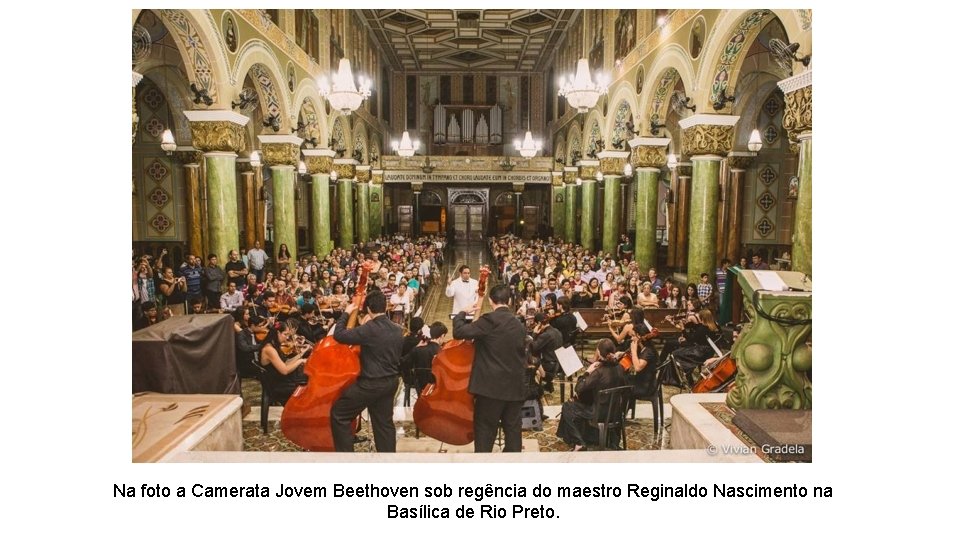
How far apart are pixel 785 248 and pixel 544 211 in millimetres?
14881

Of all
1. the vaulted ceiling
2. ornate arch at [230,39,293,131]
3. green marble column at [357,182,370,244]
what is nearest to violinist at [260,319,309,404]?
ornate arch at [230,39,293,131]

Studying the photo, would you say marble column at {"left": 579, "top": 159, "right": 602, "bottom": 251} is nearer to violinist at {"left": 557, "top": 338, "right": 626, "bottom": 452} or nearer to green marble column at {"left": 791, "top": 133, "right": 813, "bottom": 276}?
green marble column at {"left": 791, "top": 133, "right": 813, "bottom": 276}

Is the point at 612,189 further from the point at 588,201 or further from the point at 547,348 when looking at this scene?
the point at 547,348

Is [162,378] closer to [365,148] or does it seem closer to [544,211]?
[365,148]

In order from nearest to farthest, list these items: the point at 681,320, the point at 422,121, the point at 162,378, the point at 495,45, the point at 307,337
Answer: the point at 162,378 → the point at 307,337 → the point at 681,320 → the point at 495,45 → the point at 422,121

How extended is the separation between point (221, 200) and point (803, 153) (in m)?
8.48

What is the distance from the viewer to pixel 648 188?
13.8 meters

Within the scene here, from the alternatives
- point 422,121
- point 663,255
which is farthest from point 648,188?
point 422,121

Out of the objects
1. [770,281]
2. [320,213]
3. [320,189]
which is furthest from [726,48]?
[320,213]

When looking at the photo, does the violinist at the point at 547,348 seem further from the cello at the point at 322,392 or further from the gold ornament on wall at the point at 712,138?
the gold ornament on wall at the point at 712,138

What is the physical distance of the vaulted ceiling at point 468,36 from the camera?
21.7 m

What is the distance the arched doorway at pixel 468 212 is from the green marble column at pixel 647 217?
1783 cm

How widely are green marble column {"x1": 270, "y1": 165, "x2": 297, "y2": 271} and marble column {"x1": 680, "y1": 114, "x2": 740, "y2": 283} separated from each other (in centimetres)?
830
